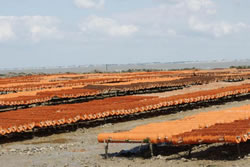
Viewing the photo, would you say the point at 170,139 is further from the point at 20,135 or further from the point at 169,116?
the point at 169,116

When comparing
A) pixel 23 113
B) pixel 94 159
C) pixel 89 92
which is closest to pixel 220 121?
pixel 94 159

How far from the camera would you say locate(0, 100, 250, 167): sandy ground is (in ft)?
46.4

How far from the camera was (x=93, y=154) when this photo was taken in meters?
17.1

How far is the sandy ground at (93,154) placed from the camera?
14.1 metres

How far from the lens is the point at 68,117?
24125mm

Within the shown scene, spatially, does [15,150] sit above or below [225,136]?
below

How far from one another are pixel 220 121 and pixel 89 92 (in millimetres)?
23407

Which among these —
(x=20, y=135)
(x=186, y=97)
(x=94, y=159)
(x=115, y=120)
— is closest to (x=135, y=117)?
(x=115, y=120)

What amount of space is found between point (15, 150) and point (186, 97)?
616 inches

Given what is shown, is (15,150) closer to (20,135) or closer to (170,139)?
(20,135)

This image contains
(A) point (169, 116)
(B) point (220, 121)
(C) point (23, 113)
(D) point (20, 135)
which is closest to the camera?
(B) point (220, 121)

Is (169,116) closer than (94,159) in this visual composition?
No

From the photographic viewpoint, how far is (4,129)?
21438mm

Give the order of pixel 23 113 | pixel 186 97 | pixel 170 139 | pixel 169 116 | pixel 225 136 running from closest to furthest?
pixel 225 136
pixel 170 139
pixel 23 113
pixel 169 116
pixel 186 97
